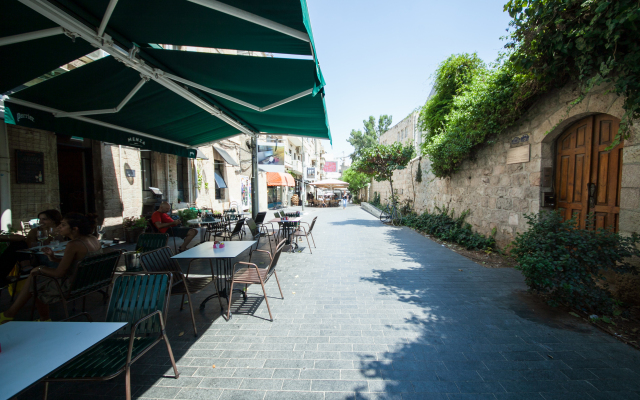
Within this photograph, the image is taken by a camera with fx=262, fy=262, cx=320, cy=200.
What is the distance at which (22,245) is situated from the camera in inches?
162

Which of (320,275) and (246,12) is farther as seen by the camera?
(320,275)

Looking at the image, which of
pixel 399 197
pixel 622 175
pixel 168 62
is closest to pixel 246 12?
pixel 168 62

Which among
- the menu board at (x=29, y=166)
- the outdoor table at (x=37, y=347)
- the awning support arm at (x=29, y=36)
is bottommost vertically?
the outdoor table at (x=37, y=347)

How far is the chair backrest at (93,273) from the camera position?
3002mm

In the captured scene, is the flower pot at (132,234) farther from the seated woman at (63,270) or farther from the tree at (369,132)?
the tree at (369,132)

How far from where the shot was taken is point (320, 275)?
5.00m

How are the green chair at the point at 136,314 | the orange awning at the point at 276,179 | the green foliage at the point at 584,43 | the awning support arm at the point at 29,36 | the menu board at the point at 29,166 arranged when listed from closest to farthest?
the green chair at the point at 136,314, the awning support arm at the point at 29,36, the green foliage at the point at 584,43, the menu board at the point at 29,166, the orange awning at the point at 276,179

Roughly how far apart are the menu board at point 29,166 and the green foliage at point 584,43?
9.46 metres

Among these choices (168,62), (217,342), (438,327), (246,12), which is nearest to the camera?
(246,12)

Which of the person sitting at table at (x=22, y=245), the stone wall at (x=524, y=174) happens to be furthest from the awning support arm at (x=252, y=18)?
the person sitting at table at (x=22, y=245)

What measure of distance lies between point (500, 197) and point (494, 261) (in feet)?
5.54

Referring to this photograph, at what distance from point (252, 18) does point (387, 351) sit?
338cm

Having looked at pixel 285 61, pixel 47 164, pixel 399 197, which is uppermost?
pixel 285 61

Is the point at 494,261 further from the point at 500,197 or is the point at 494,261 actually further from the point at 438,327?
the point at 438,327
